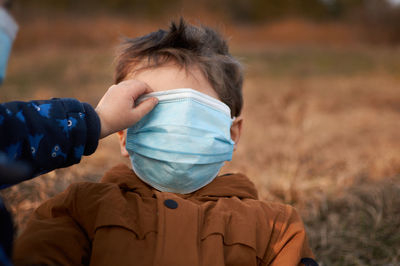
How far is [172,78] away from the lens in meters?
1.67

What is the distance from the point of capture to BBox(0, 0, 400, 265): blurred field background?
2.60m

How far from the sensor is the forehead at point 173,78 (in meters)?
1.65

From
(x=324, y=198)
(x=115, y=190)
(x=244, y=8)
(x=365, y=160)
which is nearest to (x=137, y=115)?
(x=115, y=190)

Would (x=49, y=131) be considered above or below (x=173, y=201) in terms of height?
above

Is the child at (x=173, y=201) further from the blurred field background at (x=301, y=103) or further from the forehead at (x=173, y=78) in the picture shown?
the blurred field background at (x=301, y=103)

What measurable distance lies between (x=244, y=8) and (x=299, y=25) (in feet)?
14.6

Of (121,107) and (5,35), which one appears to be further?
(121,107)

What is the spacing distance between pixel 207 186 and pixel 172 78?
0.50 meters

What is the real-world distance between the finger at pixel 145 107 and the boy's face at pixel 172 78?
Answer: 0.12 meters

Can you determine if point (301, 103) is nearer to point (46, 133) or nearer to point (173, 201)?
point (173, 201)

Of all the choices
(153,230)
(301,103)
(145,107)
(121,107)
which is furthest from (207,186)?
(301,103)

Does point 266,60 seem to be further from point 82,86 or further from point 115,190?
point 115,190

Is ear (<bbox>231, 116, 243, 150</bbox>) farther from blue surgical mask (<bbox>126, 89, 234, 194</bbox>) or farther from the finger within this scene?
the finger

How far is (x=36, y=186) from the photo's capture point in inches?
98.0
